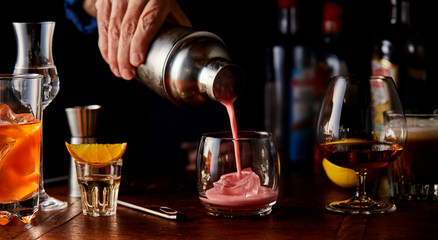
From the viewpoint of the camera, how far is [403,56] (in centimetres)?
174

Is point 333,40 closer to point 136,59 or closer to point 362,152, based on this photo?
point 136,59

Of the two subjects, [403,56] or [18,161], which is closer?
[18,161]

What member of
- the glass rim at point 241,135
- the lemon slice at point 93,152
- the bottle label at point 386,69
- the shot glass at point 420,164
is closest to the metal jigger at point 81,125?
the lemon slice at point 93,152

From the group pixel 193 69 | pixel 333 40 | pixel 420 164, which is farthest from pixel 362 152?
pixel 333 40

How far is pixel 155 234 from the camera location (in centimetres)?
106

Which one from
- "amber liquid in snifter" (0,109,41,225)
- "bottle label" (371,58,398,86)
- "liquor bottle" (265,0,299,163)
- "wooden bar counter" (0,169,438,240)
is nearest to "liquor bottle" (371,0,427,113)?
"bottle label" (371,58,398,86)

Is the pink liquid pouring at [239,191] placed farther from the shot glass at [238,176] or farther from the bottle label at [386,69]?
the bottle label at [386,69]

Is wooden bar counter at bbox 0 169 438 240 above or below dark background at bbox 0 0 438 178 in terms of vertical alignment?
below

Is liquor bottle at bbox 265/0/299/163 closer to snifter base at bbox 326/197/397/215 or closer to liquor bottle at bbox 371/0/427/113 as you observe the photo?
liquor bottle at bbox 371/0/427/113

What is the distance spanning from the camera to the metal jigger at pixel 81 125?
1.43 m

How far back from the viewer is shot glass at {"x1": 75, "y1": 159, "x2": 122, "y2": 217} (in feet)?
4.03

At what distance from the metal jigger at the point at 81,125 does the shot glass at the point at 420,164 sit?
71 cm

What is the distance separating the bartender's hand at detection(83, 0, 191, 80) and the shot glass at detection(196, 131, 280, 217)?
16.4 inches

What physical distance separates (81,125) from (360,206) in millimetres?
666
